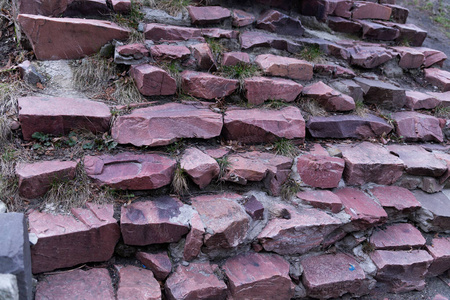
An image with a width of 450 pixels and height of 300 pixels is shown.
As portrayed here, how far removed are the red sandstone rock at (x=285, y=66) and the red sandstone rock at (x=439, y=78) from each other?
163 cm

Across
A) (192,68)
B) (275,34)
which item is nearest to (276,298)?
(192,68)

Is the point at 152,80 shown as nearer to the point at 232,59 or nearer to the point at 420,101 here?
the point at 232,59

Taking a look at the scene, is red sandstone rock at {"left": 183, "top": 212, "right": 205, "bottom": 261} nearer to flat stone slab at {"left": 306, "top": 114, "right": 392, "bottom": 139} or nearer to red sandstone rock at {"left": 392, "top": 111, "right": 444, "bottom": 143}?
flat stone slab at {"left": 306, "top": 114, "right": 392, "bottom": 139}

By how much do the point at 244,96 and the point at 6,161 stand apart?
5.87 ft

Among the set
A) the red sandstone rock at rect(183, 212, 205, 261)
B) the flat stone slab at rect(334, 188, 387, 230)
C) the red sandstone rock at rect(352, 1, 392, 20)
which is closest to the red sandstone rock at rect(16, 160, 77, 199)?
the red sandstone rock at rect(183, 212, 205, 261)

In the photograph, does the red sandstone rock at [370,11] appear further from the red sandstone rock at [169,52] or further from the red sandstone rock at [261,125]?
the red sandstone rock at [169,52]

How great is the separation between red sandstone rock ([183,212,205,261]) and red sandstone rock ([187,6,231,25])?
6.54 ft

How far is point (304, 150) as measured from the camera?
9.63 ft

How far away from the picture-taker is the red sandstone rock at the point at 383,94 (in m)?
3.50

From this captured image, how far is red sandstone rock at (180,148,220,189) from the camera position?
241cm

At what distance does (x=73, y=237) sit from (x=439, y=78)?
13.0ft

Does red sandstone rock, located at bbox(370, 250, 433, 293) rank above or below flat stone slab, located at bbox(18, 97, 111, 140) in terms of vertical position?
below

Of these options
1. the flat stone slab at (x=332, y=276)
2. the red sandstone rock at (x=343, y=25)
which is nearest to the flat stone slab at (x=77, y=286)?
the flat stone slab at (x=332, y=276)

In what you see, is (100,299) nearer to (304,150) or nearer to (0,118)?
(0,118)
